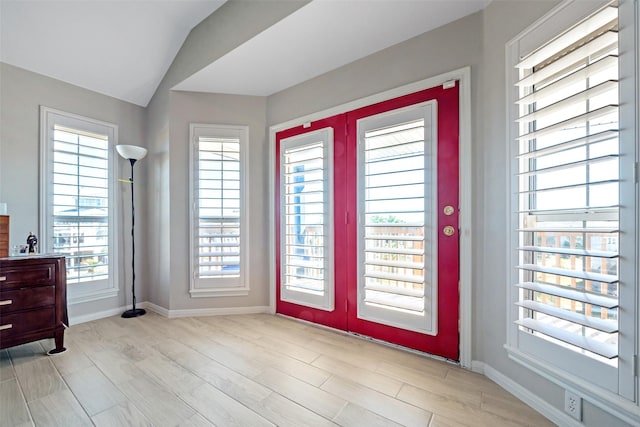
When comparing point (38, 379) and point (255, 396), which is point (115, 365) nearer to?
point (38, 379)

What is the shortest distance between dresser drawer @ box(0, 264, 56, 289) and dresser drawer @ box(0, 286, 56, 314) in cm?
4

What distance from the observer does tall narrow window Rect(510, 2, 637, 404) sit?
110 centimetres

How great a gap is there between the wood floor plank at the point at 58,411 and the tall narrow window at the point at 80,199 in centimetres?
149

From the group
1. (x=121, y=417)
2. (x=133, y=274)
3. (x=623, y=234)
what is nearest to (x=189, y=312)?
(x=133, y=274)

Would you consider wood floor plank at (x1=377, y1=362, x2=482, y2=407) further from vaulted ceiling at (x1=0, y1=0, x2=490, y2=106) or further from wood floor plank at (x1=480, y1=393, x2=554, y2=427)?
vaulted ceiling at (x1=0, y1=0, x2=490, y2=106)

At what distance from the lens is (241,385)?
166 cm

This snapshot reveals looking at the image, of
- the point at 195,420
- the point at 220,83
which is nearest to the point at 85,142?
the point at 220,83

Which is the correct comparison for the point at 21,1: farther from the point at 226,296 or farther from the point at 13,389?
the point at 226,296

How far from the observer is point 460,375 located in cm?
175

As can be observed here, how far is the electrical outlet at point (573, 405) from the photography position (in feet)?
4.03

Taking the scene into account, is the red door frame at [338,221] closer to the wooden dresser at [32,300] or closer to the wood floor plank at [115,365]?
the wood floor plank at [115,365]

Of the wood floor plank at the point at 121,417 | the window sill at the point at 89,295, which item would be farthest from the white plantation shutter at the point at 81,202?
the wood floor plank at the point at 121,417

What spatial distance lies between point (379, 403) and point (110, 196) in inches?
127

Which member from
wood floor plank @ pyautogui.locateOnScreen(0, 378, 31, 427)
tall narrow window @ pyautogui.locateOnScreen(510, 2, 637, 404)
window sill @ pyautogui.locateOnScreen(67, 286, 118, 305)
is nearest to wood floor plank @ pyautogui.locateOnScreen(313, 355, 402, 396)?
tall narrow window @ pyautogui.locateOnScreen(510, 2, 637, 404)
